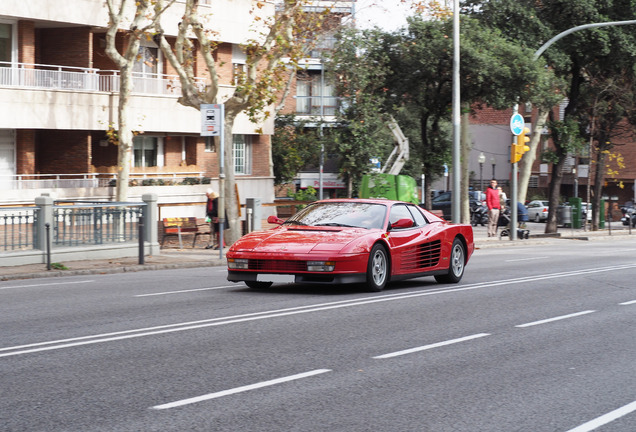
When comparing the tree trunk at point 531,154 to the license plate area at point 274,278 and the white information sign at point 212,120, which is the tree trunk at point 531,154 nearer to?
the white information sign at point 212,120

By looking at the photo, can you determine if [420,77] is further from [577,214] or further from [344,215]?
[344,215]

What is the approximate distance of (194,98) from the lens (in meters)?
25.6

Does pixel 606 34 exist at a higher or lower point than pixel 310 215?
higher

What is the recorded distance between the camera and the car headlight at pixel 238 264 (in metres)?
13.5

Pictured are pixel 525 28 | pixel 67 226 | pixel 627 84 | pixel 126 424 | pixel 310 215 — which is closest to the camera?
pixel 126 424

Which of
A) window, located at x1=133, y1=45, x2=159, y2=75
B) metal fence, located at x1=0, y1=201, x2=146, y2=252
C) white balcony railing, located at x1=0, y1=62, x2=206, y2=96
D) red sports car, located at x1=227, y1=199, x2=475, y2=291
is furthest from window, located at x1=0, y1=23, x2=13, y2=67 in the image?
red sports car, located at x1=227, y1=199, x2=475, y2=291

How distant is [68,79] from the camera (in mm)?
31625

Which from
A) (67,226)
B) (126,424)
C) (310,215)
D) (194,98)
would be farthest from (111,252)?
(126,424)

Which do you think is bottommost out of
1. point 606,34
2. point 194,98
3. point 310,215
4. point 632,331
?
point 632,331

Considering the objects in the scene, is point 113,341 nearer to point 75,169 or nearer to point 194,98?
point 194,98

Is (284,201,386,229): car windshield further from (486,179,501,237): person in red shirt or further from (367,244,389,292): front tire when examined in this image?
(486,179,501,237): person in red shirt

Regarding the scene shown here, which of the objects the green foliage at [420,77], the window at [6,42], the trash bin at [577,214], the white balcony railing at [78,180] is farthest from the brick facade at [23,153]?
the trash bin at [577,214]

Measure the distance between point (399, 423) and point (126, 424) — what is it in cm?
170

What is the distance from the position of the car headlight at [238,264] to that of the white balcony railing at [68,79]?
56.6 feet
